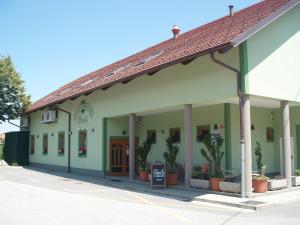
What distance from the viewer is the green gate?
31578 mm

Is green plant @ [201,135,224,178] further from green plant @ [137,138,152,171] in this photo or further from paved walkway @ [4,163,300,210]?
green plant @ [137,138,152,171]

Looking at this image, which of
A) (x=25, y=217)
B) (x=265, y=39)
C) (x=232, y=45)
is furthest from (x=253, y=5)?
(x=25, y=217)

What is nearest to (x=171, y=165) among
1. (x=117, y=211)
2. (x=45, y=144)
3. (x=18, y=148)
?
(x=117, y=211)

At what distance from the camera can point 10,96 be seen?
3575 centimetres

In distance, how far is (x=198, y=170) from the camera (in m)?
16.0

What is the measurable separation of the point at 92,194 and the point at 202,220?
18.8ft

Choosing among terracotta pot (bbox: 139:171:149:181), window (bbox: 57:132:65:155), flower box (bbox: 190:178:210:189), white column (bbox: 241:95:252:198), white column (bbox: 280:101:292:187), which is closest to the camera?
white column (bbox: 241:95:252:198)

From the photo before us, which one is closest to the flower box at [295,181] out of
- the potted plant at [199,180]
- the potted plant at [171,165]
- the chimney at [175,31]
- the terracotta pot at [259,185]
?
the terracotta pot at [259,185]

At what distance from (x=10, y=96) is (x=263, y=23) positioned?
27844mm

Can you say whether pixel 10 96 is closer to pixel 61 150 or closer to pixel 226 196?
pixel 61 150

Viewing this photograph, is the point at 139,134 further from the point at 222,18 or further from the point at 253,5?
the point at 253,5

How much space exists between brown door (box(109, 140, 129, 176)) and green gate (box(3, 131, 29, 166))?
1323 cm

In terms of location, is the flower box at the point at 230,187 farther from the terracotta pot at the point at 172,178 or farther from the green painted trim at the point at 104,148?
the green painted trim at the point at 104,148

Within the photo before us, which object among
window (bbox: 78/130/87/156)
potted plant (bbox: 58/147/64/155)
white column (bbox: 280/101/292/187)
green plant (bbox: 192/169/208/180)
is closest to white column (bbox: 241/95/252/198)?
green plant (bbox: 192/169/208/180)
